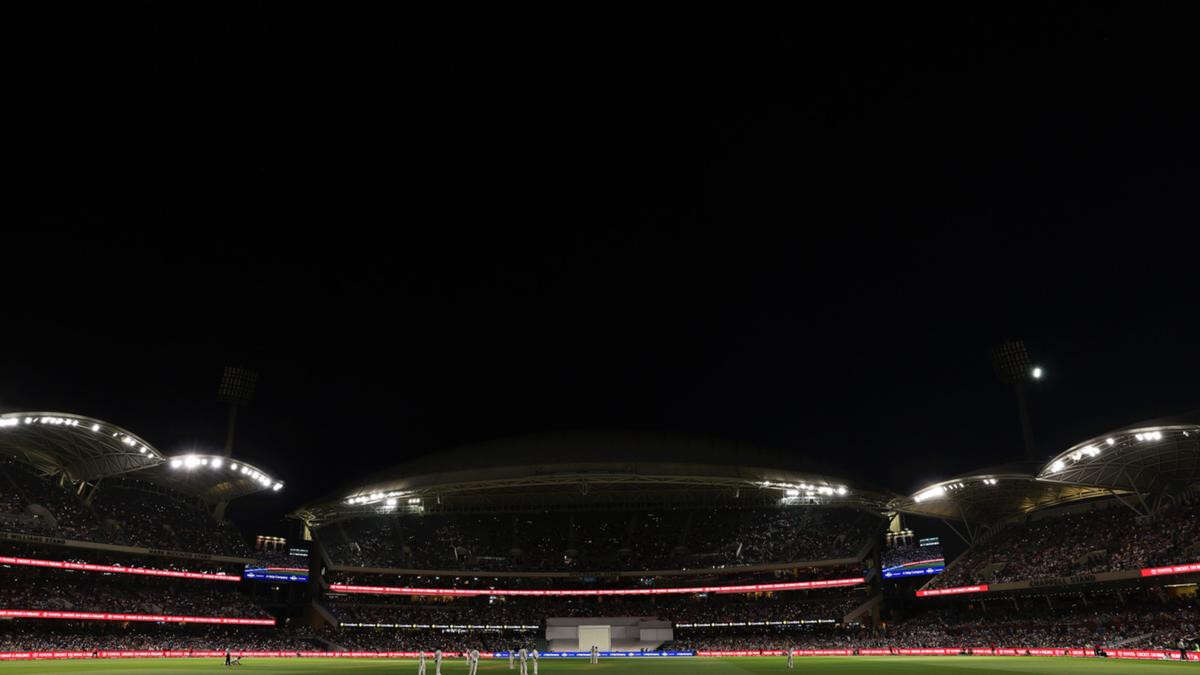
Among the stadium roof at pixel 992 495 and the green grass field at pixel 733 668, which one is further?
the stadium roof at pixel 992 495

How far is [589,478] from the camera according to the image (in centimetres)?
8144

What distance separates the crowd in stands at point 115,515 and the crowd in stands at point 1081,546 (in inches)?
3106

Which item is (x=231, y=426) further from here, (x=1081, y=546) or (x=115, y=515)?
(x=1081, y=546)

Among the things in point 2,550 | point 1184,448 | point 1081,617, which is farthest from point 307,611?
point 1184,448

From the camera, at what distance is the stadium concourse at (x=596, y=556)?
61031mm

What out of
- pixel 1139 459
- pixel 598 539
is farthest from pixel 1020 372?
pixel 598 539

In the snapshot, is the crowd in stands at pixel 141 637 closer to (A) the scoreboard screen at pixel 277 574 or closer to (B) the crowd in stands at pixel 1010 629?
(A) the scoreboard screen at pixel 277 574

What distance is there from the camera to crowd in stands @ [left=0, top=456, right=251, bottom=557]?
66.7 metres

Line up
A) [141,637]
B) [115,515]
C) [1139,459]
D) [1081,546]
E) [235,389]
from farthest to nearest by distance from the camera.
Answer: [235,389], [115,515], [141,637], [1081,546], [1139,459]

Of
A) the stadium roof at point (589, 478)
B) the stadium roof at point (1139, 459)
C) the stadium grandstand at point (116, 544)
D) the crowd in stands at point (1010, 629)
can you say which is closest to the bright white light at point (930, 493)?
the stadium roof at point (589, 478)

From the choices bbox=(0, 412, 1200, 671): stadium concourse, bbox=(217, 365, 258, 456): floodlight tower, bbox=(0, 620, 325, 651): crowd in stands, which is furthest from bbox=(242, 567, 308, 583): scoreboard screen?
bbox=(217, 365, 258, 456): floodlight tower

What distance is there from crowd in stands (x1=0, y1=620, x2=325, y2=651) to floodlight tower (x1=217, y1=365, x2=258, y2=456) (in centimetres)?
2118

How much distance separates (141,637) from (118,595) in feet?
19.0

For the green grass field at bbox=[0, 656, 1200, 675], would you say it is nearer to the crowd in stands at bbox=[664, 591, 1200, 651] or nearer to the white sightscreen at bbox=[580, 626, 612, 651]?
the crowd in stands at bbox=[664, 591, 1200, 651]
